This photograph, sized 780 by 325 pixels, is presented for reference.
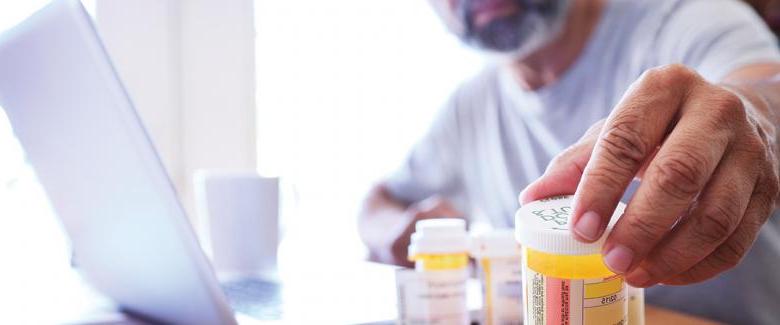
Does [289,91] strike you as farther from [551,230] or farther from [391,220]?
[551,230]

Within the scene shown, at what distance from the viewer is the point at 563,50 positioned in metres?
1.42

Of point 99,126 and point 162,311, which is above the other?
point 99,126

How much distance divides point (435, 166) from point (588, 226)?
1.33 m

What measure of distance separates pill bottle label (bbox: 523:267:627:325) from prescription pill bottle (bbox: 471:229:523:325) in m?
0.19

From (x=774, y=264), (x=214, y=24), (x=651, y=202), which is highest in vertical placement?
(x=214, y=24)

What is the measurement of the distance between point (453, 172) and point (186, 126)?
710 millimetres

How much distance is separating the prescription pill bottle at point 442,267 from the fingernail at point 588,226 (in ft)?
0.74

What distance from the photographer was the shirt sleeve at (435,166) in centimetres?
169

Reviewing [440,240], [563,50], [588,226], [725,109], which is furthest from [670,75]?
[563,50]

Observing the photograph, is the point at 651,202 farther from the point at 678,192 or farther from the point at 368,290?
the point at 368,290

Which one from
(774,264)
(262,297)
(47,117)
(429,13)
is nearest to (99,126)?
(47,117)

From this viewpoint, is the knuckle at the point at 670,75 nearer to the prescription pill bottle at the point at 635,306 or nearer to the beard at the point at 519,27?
the prescription pill bottle at the point at 635,306

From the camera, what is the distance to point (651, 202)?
38 centimetres

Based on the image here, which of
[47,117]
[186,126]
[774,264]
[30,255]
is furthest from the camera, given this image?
[186,126]
